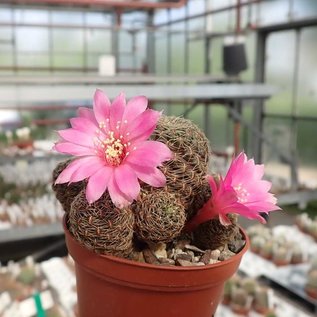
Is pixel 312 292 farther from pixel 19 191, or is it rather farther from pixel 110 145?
pixel 19 191

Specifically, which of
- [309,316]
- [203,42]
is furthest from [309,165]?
[309,316]

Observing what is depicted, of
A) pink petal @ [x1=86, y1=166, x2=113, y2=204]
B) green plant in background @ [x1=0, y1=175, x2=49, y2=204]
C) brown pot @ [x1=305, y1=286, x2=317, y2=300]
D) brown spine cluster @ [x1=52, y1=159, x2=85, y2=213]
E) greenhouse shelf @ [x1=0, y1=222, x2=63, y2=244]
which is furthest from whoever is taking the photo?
green plant in background @ [x1=0, y1=175, x2=49, y2=204]

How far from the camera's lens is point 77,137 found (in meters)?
0.54

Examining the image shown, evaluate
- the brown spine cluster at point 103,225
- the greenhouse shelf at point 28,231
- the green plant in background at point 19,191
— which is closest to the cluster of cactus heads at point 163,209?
the brown spine cluster at point 103,225

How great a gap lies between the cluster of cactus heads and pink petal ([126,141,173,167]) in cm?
5

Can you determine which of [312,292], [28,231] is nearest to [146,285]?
[312,292]

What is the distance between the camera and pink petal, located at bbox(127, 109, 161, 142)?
526 mm

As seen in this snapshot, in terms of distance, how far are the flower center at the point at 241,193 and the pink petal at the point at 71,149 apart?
18cm

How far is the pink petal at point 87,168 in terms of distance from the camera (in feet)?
1.69

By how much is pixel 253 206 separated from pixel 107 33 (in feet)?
28.9

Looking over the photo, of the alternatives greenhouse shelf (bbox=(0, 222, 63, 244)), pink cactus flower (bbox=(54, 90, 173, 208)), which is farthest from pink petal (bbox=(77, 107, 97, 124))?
greenhouse shelf (bbox=(0, 222, 63, 244))

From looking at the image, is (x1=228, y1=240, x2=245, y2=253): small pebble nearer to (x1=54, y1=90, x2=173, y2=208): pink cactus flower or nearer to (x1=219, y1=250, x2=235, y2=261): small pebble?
(x1=219, y1=250, x2=235, y2=261): small pebble

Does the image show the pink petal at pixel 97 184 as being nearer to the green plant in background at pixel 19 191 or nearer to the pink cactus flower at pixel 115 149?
the pink cactus flower at pixel 115 149

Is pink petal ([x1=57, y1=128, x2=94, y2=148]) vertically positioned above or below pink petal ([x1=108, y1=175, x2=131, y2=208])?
above
